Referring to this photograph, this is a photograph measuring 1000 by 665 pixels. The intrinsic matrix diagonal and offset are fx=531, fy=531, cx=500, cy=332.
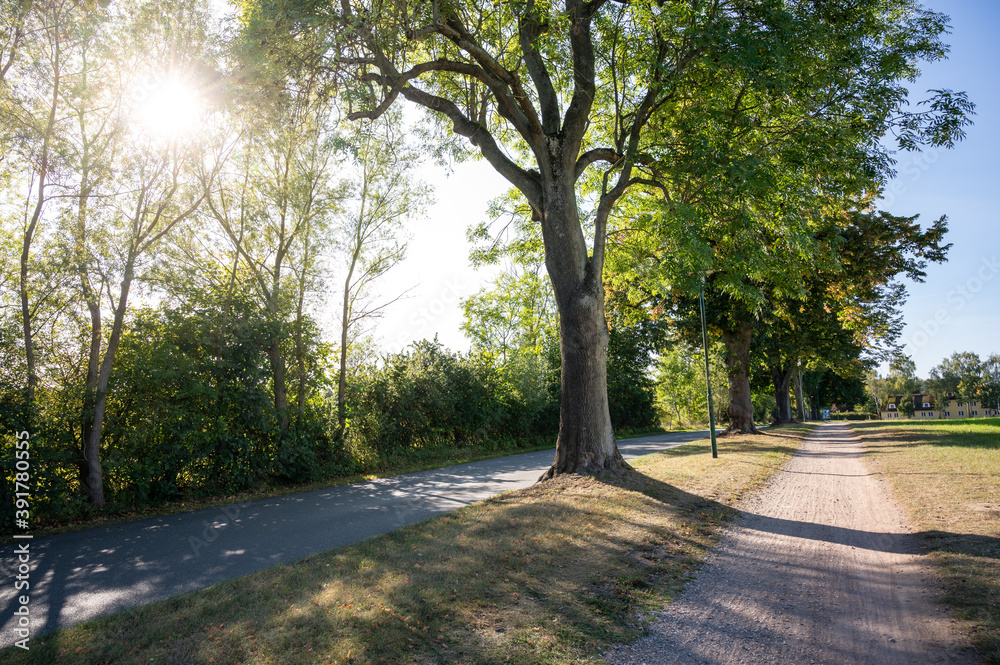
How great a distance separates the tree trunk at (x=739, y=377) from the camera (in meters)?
24.4

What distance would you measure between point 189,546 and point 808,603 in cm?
740

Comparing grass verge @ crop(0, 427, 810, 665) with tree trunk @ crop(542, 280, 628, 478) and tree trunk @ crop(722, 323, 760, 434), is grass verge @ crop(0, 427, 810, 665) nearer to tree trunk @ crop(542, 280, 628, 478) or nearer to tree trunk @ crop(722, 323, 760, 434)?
tree trunk @ crop(542, 280, 628, 478)

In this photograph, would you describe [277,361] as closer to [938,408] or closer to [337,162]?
[337,162]

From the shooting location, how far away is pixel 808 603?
4.66 m

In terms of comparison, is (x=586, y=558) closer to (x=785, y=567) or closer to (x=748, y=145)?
(x=785, y=567)

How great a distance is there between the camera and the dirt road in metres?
3.77

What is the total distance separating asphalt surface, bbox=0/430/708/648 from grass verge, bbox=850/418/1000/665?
635 centimetres

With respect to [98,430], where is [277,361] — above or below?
above

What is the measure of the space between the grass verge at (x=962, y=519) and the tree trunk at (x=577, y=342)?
16.7ft

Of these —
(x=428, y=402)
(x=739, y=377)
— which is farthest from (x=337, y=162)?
(x=739, y=377)

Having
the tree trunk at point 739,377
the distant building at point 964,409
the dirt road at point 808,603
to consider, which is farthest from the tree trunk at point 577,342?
the distant building at point 964,409

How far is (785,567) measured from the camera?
5695 mm

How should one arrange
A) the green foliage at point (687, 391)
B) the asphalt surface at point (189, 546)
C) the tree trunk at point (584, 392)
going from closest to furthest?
the asphalt surface at point (189, 546) → the tree trunk at point (584, 392) → the green foliage at point (687, 391)

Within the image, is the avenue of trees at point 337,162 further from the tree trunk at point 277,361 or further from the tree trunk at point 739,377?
the tree trunk at point 739,377
